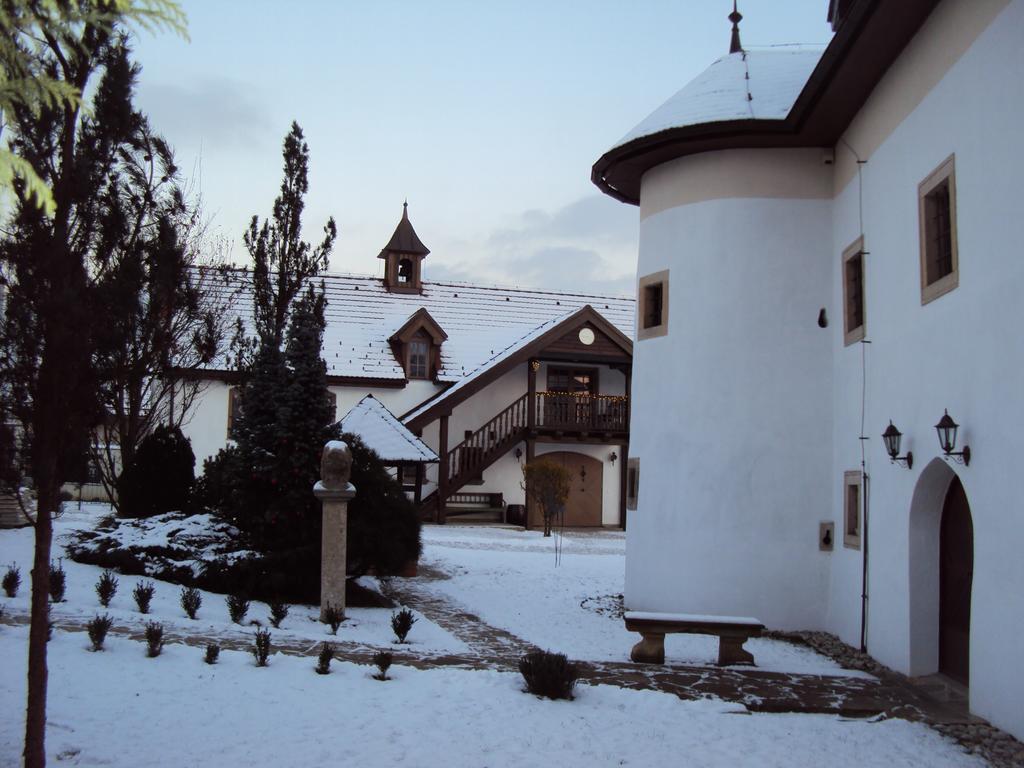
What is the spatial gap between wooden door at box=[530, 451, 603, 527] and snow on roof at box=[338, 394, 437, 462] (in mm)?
8810

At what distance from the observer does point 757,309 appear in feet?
43.5

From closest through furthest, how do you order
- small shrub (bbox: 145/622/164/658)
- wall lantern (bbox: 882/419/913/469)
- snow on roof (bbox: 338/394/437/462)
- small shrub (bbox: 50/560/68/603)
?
small shrub (bbox: 145/622/164/658)
wall lantern (bbox: 882/419/913/469)
small shrub (bbox: 50/560/68/603)
snow on roof (bbox: 338/394/437/462)

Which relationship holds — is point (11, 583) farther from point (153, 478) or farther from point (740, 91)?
point (740, 91)

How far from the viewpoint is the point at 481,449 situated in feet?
90.6

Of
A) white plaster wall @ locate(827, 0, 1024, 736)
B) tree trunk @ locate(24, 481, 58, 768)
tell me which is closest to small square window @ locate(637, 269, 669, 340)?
white plaster wall @ locate(827, 0, 1024, 736)

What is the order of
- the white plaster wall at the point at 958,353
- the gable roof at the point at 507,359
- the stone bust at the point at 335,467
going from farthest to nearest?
the gable roof at the point at 507,359 < the stone bust at the point at 335,467 < the white plaster wall at the point at 958,353

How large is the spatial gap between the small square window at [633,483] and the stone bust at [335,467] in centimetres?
452

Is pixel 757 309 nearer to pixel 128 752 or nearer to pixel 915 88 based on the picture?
pixel 915 88

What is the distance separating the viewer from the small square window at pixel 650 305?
47.3 feet

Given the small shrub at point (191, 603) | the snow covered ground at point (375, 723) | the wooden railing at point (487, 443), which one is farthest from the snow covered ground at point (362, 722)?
the wooden railing at point (487, 443)

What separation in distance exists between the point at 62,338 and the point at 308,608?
7930mm

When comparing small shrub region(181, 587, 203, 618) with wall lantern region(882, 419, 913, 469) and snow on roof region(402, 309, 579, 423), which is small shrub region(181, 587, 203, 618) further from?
snow on roof region(402, 309, 579, 423)

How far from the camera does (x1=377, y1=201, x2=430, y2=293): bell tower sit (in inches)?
1229

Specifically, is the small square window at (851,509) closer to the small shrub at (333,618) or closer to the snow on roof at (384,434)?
the small shrub at (333,618)
